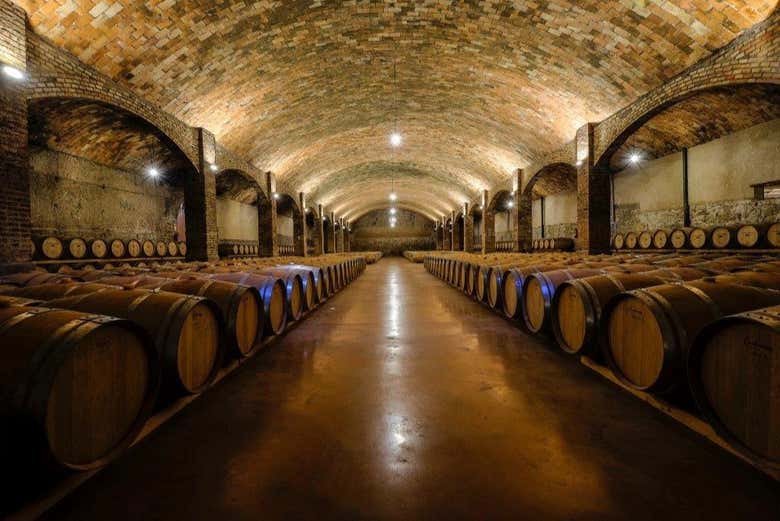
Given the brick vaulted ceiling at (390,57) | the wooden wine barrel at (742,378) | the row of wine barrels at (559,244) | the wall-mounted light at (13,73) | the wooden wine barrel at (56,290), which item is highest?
the brick vaulted ceiling at (390,57)

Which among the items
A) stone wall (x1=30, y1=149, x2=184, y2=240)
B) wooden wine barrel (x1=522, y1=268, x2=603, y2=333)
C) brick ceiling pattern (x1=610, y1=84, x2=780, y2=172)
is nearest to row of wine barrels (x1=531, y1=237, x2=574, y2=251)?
brick ceiling pattern (x1=610, y1=84, x2=780, y2=172)

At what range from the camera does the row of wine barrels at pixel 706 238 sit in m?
7.27

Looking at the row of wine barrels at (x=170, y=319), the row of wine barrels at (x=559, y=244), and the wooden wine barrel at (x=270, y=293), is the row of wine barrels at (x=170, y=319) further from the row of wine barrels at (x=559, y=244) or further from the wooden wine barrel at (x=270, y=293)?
the row of wine barrels at (x=559, y=244)

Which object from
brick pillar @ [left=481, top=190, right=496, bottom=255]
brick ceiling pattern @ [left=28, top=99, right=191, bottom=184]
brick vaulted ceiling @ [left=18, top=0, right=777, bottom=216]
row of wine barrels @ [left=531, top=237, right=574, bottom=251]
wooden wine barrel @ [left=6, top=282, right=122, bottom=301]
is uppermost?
brick vaulted ceiling @ [left=18, top=0, right=777, bottom=216]

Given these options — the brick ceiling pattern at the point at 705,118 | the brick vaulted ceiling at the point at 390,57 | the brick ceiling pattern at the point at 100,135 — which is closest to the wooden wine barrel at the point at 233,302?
the brick vaulted ceiling at the point at 390,57

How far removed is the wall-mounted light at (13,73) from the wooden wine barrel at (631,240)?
1267cm

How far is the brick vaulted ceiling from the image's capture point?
580 centimetres

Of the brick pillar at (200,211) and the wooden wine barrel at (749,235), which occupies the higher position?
the brick pillar at (200,211)

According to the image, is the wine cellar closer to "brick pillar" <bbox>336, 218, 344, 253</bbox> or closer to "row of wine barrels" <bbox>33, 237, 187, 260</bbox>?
"row of wine barrels" <bbox>33, 237, 187, 260</bbox>

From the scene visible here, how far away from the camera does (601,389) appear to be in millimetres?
2885

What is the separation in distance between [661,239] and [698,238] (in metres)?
0.93

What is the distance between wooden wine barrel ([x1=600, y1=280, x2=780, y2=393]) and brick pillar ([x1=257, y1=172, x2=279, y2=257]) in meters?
13.2

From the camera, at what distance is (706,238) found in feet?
27.6

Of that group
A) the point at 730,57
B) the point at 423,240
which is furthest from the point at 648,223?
the point at 423,240
